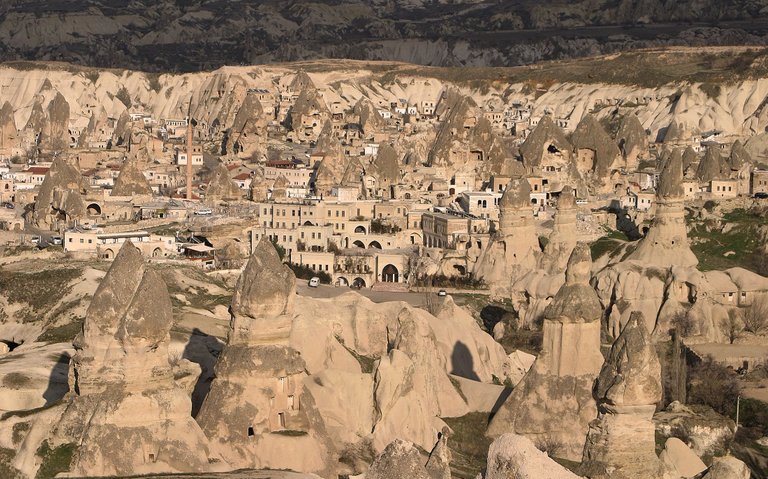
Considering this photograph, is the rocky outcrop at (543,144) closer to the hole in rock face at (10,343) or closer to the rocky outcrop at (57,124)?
the rocky outcrop at (57,124)

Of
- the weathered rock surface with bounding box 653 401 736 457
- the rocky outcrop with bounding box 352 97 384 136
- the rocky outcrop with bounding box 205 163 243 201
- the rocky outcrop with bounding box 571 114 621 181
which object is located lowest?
the weathered rock surface with bounding box 653 401 736 457

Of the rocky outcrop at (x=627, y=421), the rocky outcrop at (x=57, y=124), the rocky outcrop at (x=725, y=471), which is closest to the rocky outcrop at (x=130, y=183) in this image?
the rocky outcrop at (x=57, y=124)

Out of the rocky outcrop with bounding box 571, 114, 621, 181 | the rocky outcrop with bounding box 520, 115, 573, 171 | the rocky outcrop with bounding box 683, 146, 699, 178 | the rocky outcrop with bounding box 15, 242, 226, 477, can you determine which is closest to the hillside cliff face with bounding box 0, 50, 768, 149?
the rocky outcrop with bounding box 571, 114, 621, 181

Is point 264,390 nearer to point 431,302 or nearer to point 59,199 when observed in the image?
point 431,302

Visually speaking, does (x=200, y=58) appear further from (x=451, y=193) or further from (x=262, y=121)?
(x=451, y=193)

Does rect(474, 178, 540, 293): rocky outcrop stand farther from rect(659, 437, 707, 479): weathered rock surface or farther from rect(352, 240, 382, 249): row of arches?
rect(659, 437, 707, 479): weathered rock surface

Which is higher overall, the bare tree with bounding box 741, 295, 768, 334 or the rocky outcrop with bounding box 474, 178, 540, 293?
the rocky outcrop with bounding box 474, 178, 540, 293

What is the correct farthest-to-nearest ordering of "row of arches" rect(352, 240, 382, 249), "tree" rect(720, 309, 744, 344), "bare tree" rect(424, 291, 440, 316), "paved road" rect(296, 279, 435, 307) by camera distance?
"row of arches" rect(352, 240, 382, 249), "paved road" rect(296, 279, 435, 307), "tree" rect(720, 309, 744, 344), "bare tree" rect(424, 291, 440, 316)

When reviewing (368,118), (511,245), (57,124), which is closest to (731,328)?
(511,245)
